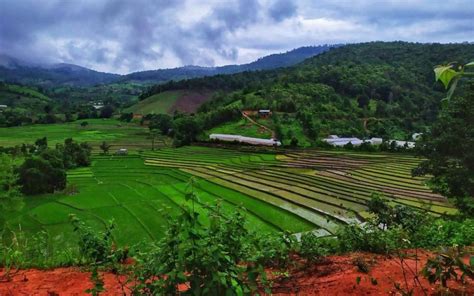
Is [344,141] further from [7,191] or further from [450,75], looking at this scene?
[450,75]

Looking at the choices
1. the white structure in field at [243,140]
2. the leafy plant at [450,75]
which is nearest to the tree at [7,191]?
the leafy plant at [450,75]

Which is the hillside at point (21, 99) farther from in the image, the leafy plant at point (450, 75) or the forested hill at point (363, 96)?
the leafy plant at point (450, 75)

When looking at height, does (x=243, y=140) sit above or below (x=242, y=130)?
below

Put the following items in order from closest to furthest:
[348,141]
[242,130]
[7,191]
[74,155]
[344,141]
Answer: [7,191] → [74,155] → [348,141] → [344,141] → [242,130]

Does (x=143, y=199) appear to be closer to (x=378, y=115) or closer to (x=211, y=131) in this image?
(x=211, y=131)

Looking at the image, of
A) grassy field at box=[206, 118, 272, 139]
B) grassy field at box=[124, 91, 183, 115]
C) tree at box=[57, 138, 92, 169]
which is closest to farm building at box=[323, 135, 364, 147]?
grassy field at box=[206, 118, 272, 139]

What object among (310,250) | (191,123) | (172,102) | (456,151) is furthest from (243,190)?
(172,102)
